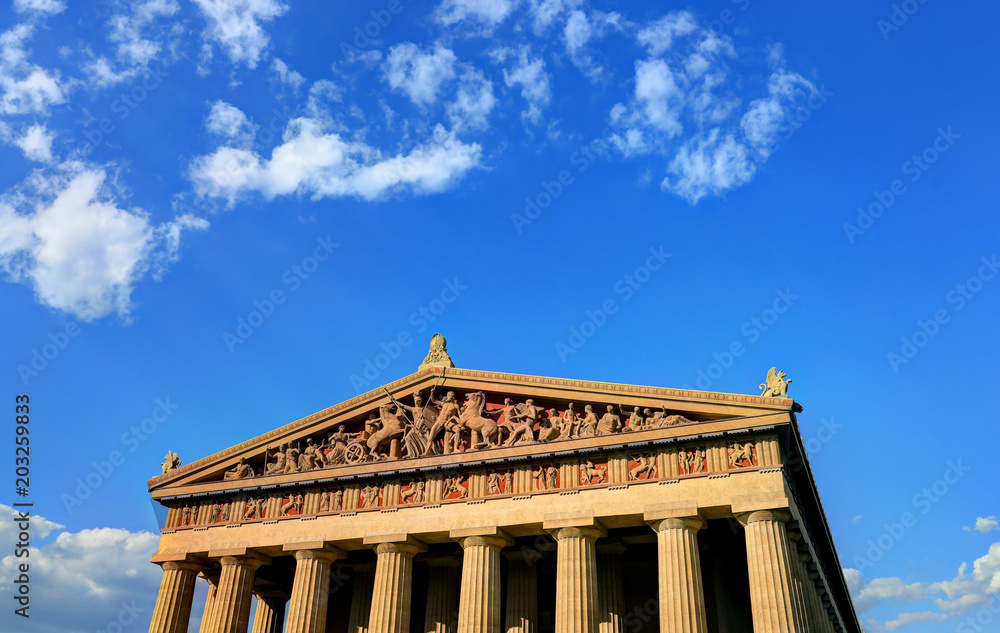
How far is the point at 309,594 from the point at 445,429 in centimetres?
715

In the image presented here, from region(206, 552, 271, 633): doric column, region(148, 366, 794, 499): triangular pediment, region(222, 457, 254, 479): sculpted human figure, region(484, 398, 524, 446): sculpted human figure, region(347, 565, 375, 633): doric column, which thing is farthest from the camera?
region(347, 565, 375, 633): doric column

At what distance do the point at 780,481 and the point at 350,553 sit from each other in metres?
16.4

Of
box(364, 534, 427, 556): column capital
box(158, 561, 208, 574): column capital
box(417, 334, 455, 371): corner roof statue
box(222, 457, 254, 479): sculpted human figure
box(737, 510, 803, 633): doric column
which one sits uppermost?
box(417, 334, 455, 371): corner roof statue

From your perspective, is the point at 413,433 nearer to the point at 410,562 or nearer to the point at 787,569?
the point at 410,562

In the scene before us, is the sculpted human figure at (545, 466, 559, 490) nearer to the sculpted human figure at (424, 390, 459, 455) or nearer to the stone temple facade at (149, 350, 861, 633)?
the stone temple facade at (149, 350, 861, 633)

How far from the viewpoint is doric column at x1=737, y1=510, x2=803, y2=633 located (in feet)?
71.0

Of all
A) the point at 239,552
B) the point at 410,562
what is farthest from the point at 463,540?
the point at 239,552

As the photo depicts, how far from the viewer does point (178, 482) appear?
101ft

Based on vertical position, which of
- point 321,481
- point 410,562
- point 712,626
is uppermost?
point 321,481

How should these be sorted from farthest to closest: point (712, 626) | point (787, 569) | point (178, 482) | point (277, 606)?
point (277, 606) < point (178, 482) < point (712, 626) < point (787, 569)

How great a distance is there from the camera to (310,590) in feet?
90.0

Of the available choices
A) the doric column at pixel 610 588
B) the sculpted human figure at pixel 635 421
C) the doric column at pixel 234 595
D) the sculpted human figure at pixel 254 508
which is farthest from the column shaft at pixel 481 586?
the doric column at pixel 234 595

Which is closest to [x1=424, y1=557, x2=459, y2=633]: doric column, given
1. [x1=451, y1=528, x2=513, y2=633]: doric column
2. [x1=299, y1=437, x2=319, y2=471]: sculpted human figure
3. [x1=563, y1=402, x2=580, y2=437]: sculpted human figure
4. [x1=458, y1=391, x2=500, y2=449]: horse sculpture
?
[x1=451, y1=528, x2=513, y2=633]: doric column

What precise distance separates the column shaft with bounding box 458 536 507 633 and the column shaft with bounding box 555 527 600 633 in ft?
7.08
